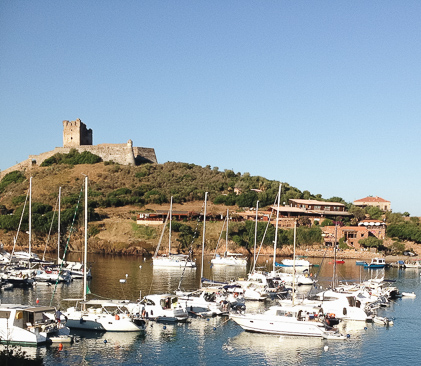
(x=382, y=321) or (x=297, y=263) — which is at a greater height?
(x=297, y=263)

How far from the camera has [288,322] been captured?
3400 centimetres

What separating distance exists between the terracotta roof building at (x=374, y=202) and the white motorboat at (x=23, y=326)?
435 feet

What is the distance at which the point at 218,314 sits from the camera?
1571 inches

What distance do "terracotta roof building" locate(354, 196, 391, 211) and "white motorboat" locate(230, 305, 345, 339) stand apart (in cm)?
12274

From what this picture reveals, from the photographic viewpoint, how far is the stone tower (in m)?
140

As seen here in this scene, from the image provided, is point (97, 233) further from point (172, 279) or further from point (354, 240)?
point (354, 240)

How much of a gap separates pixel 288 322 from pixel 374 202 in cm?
12589

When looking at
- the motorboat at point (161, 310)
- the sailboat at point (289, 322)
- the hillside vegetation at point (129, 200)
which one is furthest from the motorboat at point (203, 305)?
the hillside vegetation at point (129, 200)

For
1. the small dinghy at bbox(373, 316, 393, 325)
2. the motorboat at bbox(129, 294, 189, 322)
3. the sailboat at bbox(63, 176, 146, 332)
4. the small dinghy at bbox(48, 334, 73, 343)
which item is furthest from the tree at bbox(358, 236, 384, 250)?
the small dinghy at bbox(48, 334, 73, 343)

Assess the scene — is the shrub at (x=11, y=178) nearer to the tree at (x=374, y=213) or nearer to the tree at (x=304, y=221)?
the tree at (x=304, y=221)

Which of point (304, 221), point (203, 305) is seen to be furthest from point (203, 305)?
point (304, 221)

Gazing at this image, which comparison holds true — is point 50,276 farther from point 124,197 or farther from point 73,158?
point 73,158

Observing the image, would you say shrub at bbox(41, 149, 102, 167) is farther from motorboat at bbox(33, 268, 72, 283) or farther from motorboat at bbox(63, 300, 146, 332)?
motorboat at bbox(63, 300, 146, 332)

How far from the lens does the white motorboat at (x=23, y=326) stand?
29.3 metres
